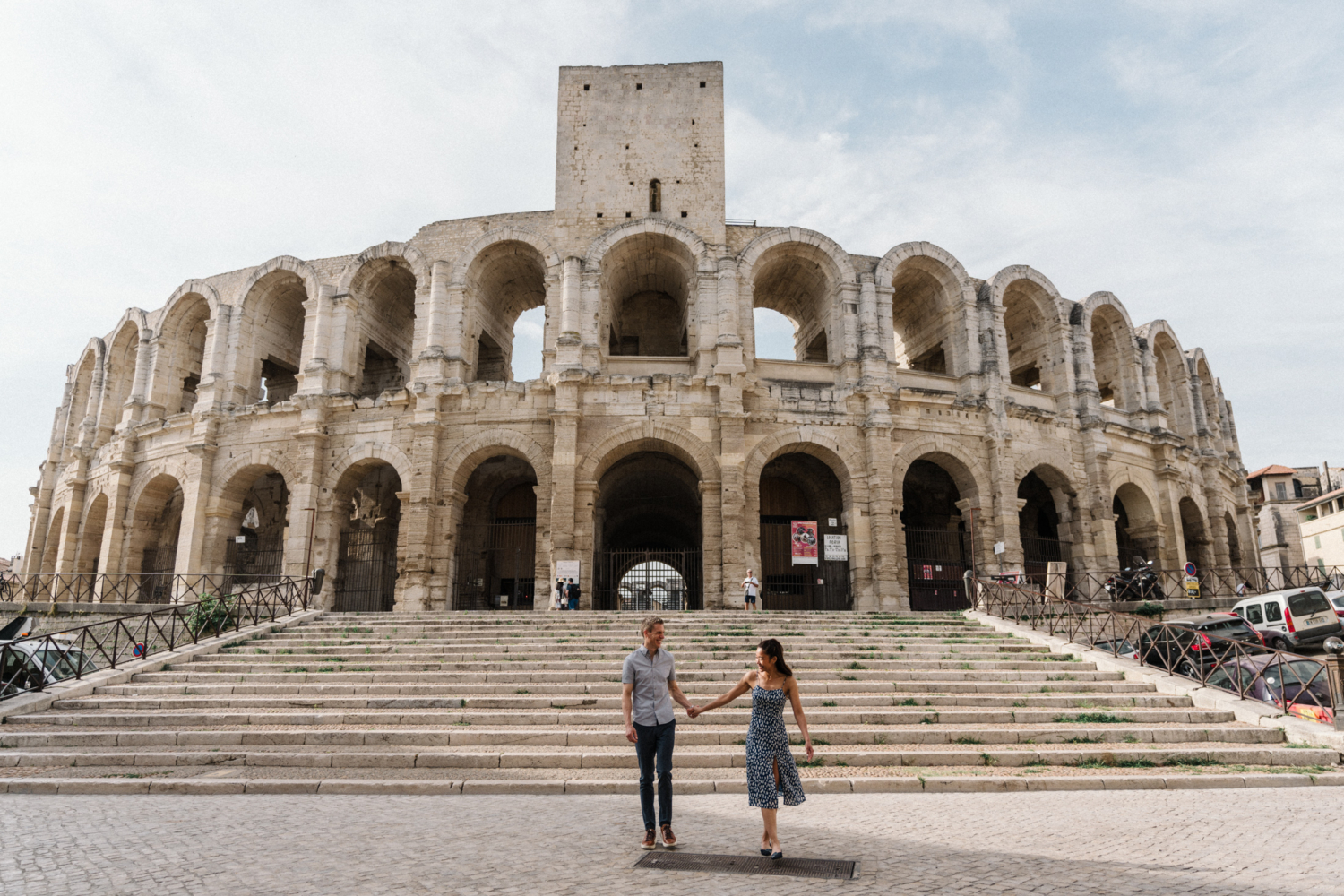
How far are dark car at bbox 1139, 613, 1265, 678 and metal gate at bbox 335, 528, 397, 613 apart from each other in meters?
18.0

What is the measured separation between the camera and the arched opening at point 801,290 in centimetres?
2139

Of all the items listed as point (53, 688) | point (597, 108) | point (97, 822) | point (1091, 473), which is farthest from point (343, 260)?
point (1091, 473)

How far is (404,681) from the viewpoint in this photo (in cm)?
1099

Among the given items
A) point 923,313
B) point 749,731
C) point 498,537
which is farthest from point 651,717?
→ point 923,313

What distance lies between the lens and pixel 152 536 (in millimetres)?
22750

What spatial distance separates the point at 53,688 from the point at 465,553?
11255 millimetres

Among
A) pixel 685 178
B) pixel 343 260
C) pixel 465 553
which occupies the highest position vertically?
pixel 685 178

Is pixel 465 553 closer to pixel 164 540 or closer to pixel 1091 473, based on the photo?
pixel 164 540

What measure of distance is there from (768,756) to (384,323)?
21870 mm

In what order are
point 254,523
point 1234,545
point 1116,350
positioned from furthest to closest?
point 1234,545 < point 254,523 < point 1116,350

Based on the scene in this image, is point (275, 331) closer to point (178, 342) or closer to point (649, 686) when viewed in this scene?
point (178, 342)

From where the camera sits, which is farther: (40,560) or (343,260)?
(40,560)

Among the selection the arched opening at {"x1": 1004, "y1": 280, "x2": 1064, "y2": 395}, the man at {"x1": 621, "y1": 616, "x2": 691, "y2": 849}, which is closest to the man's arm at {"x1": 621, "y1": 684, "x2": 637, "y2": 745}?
the man at {"x1": 621, "y1": 616, "x2": 691, "y2": 849}

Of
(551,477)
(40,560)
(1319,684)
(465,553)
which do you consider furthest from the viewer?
(40,560)
